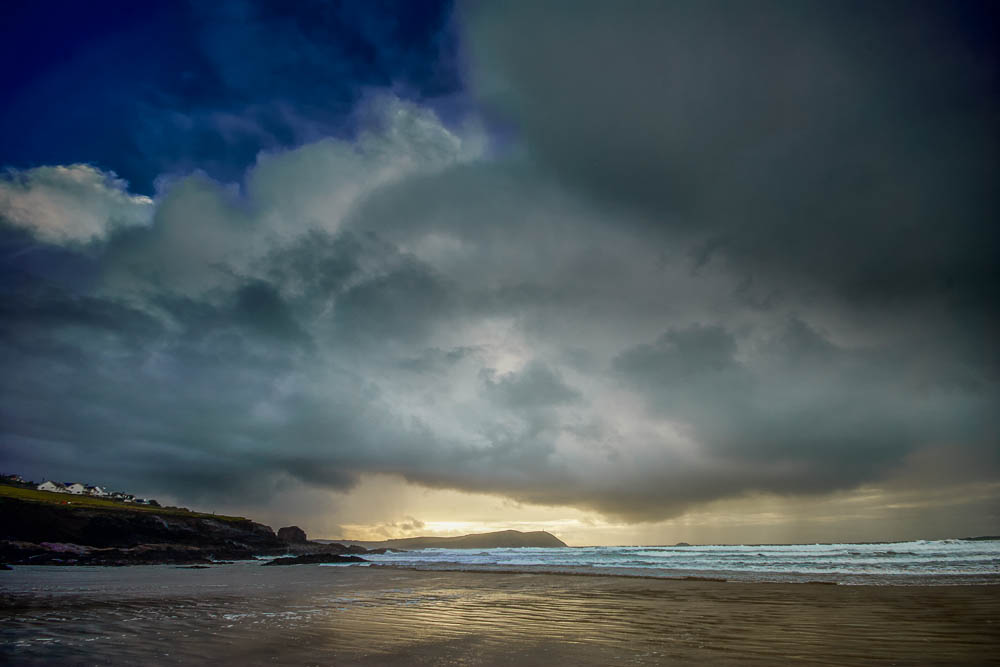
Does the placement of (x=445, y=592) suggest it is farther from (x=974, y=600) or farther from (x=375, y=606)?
(x=974, y=600)

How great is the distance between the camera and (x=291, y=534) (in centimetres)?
12212

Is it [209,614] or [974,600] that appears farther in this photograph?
[974,600]

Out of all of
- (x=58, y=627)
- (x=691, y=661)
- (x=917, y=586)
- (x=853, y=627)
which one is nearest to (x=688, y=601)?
(x=853, y=627)

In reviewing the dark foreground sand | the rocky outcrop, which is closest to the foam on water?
the dark foreground sand

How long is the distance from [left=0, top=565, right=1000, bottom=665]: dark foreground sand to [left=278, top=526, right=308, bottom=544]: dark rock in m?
114

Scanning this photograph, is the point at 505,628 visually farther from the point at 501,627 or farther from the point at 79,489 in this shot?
the point at 79,489

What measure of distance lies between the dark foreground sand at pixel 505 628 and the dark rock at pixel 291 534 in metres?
114

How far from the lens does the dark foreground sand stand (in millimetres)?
8562

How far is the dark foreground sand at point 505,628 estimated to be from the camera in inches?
337

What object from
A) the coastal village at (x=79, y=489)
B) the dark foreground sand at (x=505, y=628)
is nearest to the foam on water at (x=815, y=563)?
the dark foreground sand at (x=505, y=628)

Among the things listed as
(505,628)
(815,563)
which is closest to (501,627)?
(505,628)

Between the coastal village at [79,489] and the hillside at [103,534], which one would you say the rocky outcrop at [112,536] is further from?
the coastal village at [79,489]

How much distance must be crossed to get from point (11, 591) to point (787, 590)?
3289 cm

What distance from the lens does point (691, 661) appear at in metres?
8.34
